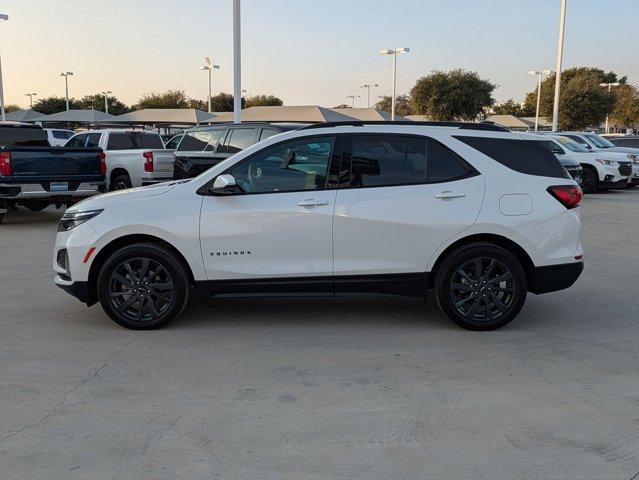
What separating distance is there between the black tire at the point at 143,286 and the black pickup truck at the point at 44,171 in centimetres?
674

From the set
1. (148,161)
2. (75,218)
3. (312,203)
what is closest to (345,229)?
(312,203)

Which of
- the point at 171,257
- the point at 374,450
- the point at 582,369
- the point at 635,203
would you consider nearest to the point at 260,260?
the point at 171,257

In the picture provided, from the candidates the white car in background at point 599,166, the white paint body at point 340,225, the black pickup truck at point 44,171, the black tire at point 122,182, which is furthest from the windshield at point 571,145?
the white paint body at point 340,225

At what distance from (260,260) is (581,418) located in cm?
283

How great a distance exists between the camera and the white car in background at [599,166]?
19.2 meters

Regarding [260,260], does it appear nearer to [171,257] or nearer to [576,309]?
[171,257]

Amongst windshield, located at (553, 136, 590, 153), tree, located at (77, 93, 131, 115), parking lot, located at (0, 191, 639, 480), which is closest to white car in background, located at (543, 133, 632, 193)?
windshield, located at (553, 136, 590, 153)

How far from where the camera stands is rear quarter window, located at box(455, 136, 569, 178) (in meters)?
5.46

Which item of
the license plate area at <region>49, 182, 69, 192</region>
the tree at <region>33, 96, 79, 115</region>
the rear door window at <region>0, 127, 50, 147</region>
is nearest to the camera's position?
the license plate area at <region>49, 182, 69, 192</region>

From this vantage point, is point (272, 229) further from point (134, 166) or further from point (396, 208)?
point (134, 166)

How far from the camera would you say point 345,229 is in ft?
17.4

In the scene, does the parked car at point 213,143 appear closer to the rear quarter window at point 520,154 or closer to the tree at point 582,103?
the rear quarter window at point 520,154

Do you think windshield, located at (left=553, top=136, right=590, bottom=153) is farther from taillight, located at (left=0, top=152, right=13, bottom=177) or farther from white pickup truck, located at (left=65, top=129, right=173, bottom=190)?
taillight, located at (left=0, top=152, right=13, bottom=177)

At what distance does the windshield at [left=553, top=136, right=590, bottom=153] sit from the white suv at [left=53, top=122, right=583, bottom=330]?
15934 millimetres
